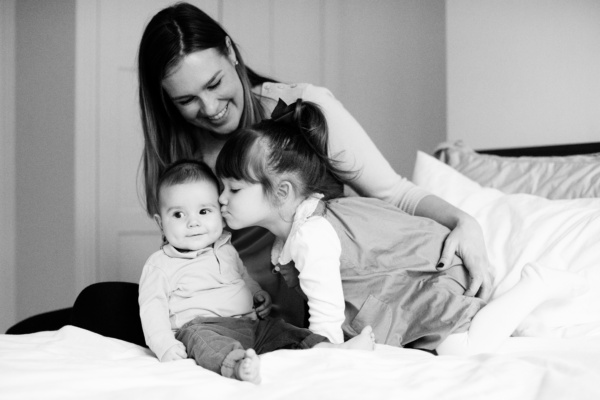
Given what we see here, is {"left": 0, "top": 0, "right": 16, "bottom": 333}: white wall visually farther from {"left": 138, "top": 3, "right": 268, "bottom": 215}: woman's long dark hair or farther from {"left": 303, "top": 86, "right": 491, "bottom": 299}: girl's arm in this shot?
{"left": 303, "top": 86, "right": 491, "bottom": 299}: girl's arm

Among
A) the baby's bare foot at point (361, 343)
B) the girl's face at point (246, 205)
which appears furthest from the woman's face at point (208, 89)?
the baby's bare foot at point (361, 343)

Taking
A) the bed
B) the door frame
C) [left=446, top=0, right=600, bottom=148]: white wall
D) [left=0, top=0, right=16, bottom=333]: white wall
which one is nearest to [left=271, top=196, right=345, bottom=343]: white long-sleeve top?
the bed

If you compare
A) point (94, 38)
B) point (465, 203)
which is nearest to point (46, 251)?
point (94, 38)

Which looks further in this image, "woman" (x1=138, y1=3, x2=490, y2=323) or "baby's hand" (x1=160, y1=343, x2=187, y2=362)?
"woman" (x1=138, y1=3, x2=490, y2=323)

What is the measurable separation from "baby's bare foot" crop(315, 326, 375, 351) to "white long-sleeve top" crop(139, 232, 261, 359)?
33 centimetres

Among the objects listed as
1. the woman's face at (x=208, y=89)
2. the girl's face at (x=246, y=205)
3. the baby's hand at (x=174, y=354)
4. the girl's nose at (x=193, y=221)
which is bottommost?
the baby's hand at (x=174, y=354)

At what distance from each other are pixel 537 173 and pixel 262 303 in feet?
2.98

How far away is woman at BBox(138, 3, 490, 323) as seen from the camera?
160 centimetres

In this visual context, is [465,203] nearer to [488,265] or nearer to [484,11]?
[488,265]

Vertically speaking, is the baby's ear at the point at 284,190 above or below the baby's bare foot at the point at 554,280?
above

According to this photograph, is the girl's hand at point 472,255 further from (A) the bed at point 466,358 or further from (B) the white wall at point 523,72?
(B) the white wall at point 523,72

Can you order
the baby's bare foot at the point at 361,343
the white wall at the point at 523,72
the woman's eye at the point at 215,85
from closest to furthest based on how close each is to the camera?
the baby's bare foot at the point at 361,343, the woman's eye at the point at 215,85, the white wall at the point at 523,72

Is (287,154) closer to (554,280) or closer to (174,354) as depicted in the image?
(174,354)

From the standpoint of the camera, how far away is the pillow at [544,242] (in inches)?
52.4
